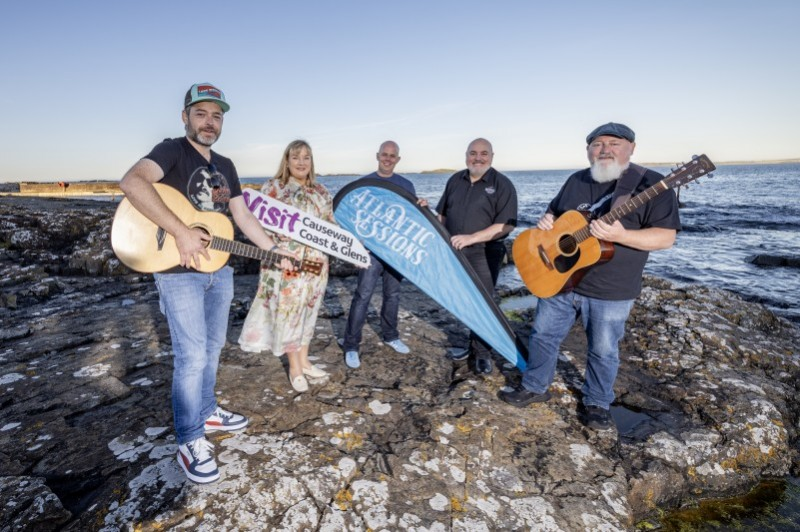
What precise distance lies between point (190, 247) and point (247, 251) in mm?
719

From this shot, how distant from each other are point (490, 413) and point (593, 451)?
812 mm

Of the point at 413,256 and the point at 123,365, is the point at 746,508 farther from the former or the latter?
the point at 123,365

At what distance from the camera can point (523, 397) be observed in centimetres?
354

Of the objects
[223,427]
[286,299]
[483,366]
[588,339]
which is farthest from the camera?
[483,366]

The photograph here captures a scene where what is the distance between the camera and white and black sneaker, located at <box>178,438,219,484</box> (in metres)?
2.44

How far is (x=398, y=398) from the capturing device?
3.63 meters

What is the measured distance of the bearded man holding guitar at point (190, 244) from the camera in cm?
240

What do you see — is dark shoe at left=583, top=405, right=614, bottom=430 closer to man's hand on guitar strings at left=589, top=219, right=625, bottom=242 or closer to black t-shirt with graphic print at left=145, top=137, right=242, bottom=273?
man's hand on guitar strings at left=589, top=219, right=625, bottom=242

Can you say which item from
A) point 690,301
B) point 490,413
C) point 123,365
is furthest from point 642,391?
point 123,365

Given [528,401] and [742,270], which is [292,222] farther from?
[742,270]

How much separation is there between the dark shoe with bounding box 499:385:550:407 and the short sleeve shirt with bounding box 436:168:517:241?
165 cm

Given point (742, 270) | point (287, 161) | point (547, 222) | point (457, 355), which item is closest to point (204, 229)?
point (287, 161)

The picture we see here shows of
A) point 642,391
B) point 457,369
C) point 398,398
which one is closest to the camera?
point 398,398

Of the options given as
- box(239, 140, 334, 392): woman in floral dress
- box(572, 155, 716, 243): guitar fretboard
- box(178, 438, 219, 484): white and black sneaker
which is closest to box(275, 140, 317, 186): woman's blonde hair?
box(239, 140, 334, 392): woman in floral dress
